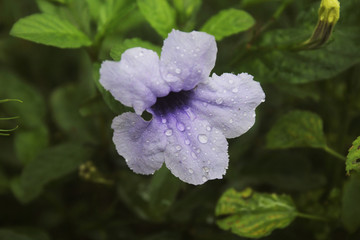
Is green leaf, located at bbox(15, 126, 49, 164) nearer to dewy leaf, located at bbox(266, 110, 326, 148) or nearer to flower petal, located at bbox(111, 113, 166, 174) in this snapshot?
flower petal, located at bbox(111, 113, 166, 174)

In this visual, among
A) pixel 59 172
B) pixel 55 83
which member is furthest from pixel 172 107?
pixel 55 83

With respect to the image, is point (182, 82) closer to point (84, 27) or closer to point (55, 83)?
point (84, 27)

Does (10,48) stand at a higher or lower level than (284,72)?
lower

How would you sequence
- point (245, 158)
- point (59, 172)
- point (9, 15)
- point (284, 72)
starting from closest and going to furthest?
1. point (284, 72)
2. point (59, 172)
3. point (245, 158)
4. point (9, 15)

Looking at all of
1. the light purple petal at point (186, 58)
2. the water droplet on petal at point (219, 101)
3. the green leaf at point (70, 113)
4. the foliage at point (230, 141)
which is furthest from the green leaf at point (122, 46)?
the green leaf at point (70, 113)

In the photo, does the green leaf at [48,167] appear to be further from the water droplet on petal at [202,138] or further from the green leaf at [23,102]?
the water droplet on petal at [202,138]

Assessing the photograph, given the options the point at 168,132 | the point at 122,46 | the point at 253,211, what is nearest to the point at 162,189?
the point at 253,211
